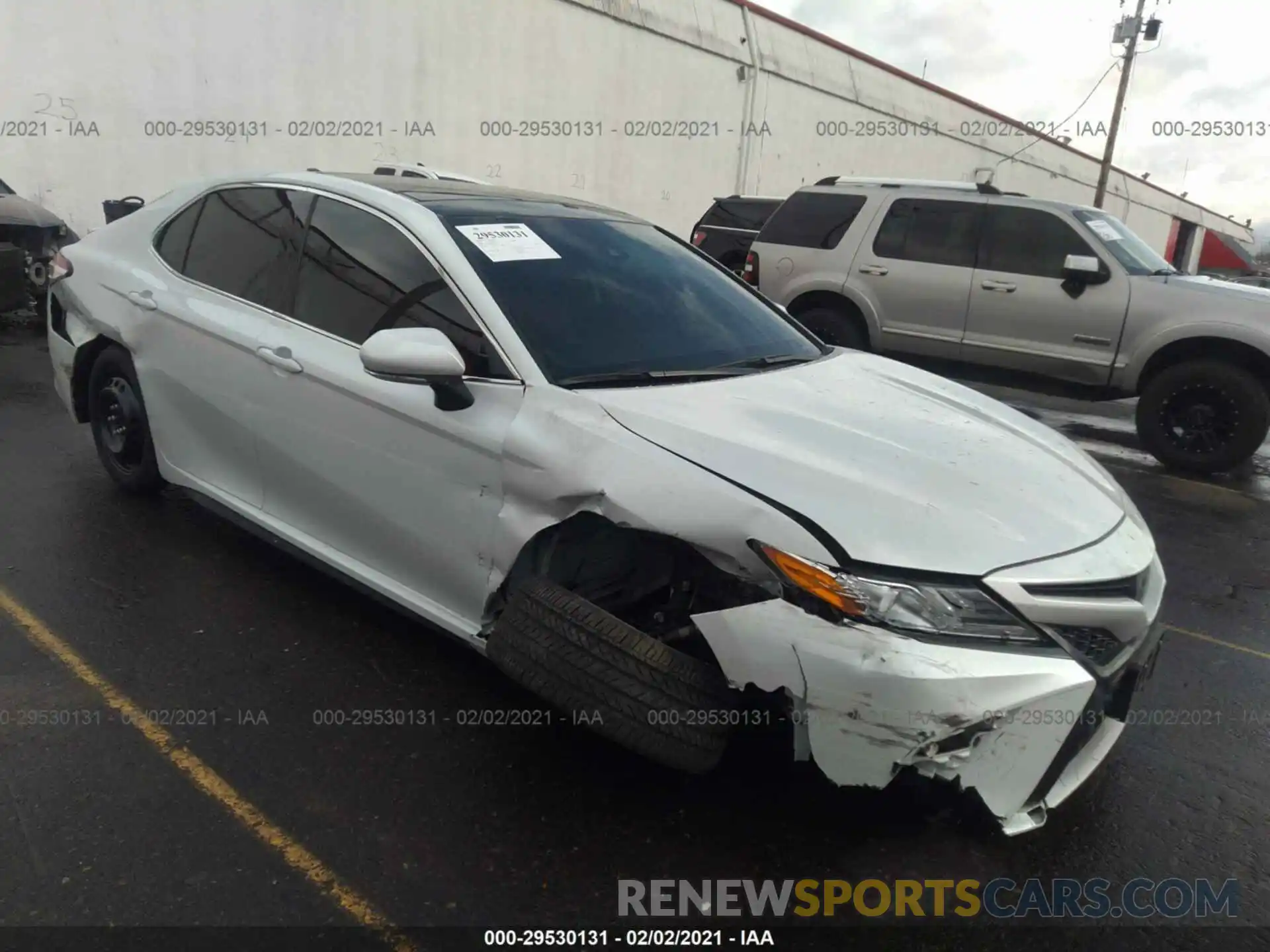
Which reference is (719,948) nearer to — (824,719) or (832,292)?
(824,719)

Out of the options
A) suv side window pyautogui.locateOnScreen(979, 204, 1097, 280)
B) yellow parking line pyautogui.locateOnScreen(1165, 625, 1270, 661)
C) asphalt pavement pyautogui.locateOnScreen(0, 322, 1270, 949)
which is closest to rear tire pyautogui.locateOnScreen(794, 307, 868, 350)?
suv side window pyautogui.locateOnScreen(979, 204, 1097, 280)

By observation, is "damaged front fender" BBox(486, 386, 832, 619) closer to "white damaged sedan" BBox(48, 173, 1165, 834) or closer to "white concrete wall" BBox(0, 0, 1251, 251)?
"white damaged sedan" BBox(48, 173, 1165, 834)

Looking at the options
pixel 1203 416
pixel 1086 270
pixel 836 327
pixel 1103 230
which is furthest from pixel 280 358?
pixel 1103 230

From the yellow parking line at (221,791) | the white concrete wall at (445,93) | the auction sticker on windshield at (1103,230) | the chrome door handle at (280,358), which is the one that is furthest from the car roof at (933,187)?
the white concrete wall at (445,93)

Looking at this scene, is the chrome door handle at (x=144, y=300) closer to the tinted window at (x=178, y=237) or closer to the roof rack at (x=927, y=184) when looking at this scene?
the tinted window at (x=178, y=237)

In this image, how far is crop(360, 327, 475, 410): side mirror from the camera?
8.96ft

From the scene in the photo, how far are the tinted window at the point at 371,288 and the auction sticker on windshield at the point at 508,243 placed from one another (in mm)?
192

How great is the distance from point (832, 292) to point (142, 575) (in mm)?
6308

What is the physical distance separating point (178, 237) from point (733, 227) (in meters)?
10.7

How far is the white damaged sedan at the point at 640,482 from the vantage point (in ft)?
7.33

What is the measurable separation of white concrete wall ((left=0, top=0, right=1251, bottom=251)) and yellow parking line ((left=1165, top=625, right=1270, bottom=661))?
14093 mm

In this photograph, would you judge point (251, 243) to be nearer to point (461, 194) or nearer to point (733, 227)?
point (461, 194)

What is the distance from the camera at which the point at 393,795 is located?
269 centimetres

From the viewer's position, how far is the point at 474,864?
244 centimetres
